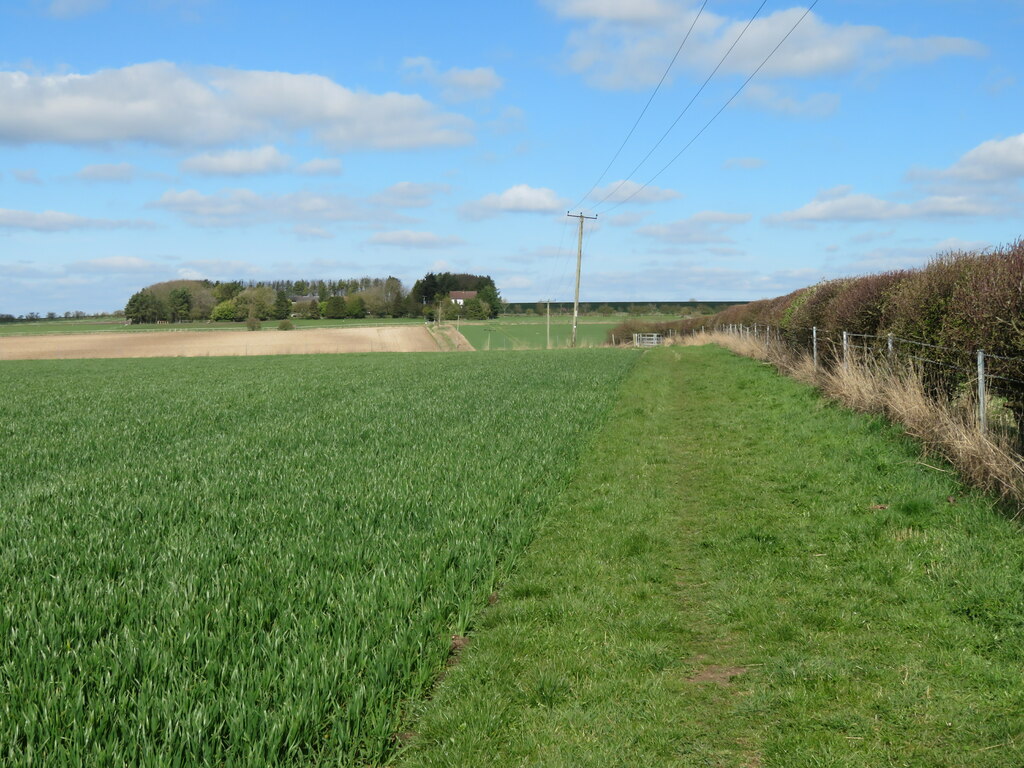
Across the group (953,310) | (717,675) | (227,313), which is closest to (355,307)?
(227,313)

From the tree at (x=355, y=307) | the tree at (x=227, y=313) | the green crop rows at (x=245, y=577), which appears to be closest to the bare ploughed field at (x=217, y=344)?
the tree at (x=227, y=313)

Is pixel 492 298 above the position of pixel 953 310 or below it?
above

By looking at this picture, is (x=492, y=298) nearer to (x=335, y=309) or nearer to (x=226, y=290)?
(x=335, y=309)

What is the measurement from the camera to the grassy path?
13.6 feet

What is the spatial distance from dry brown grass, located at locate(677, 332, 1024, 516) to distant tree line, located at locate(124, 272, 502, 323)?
109 m

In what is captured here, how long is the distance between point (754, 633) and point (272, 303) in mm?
132178

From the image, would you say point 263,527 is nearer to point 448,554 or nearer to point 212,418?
point 448,554

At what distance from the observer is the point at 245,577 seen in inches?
228

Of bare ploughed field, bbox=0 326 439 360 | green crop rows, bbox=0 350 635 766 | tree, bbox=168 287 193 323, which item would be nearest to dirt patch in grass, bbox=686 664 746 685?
green crop rows, bbox=0 350 635 766

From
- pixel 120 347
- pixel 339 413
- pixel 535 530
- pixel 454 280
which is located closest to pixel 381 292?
pixel 454 280

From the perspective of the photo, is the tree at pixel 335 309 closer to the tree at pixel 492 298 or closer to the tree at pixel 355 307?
the tree at pixel 355 307

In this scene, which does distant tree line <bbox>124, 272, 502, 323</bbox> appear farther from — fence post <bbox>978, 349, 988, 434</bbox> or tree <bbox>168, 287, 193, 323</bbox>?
fence post <bbox>978, 349, 988, 434</bbox>

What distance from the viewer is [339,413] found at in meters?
16.7

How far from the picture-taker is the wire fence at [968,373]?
29.2ft
